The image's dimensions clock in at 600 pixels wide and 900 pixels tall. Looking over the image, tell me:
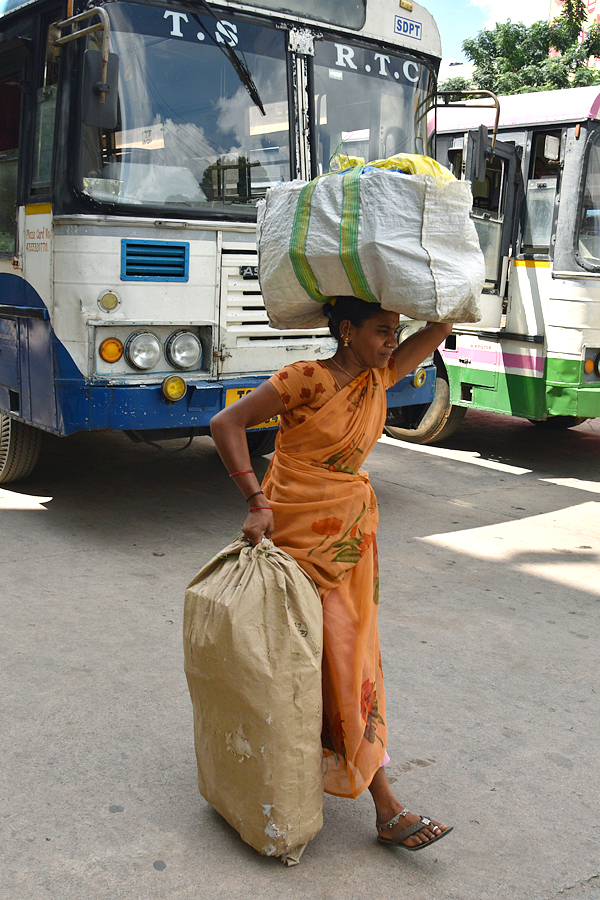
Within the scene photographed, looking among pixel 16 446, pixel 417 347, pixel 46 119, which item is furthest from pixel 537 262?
pixel 417 347

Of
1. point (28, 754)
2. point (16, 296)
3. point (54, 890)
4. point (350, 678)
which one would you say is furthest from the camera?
point (16, 296)

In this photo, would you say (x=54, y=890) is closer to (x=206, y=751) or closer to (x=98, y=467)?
(x=206, y=751)

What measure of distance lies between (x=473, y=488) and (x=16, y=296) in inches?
140

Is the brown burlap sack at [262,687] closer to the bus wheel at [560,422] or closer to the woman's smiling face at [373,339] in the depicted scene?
the woman's smiling face at [373,339]

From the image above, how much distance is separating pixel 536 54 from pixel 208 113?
18050 millimetres

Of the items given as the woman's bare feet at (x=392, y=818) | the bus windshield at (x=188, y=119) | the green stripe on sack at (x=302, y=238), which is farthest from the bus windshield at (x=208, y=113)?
the woman's bare feet at (x=392, y=818)

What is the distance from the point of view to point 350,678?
231 centimetres

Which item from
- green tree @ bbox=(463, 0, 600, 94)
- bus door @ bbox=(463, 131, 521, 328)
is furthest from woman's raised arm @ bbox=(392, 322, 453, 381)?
green tree @ bbox=(463, 0, 600, 94)

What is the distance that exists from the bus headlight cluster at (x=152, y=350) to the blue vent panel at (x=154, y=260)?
31cm

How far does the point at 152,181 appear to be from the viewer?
475 cm

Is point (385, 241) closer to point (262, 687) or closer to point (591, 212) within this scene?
point (262, 687)

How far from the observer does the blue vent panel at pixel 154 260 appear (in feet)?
15.5

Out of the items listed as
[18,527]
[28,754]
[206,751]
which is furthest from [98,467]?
[206,751]

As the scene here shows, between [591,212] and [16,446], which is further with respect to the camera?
[591,212]
